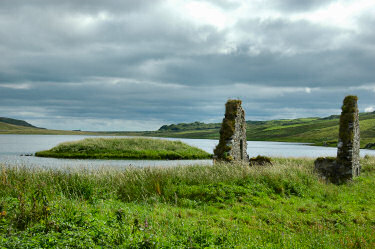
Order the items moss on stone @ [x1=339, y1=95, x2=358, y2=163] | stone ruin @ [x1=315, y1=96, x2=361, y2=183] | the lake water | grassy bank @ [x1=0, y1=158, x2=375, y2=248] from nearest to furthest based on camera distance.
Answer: grassy bank @ [x1=0, y1=158, x2=375, y2=248], stone ruin @ [x1=315, y1=96, x2=361, y2=183], the lake water, moss on stone @ [x1=339, y1=95, x2=358, y2=163]

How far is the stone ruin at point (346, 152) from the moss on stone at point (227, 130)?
7.30 m

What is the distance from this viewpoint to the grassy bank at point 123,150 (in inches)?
1783

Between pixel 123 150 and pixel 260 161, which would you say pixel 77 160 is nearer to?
pixel 123 150

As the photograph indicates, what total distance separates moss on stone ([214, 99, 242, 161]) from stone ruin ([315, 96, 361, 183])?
23.9 feet

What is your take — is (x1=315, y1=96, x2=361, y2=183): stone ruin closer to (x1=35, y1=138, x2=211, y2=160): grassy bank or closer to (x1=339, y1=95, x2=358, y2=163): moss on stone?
(x1=339, y1=95, x2=358, y2=163): moss on stone

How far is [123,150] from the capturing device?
158ft

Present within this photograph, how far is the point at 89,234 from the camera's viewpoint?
5969mm

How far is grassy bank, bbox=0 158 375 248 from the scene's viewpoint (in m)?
6.26

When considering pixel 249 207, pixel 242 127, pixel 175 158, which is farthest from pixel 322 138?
pixel 249 207

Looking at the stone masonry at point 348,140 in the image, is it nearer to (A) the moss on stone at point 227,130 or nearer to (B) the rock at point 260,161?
(B) the rock at point 260,161

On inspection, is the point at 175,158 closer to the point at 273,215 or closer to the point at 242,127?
the point at 242,127

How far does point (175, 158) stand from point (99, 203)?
124 feet

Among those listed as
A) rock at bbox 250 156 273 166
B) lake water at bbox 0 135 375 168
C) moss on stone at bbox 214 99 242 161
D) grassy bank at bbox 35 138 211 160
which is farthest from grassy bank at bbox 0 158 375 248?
grassy bank at bbox 35 138 211 160

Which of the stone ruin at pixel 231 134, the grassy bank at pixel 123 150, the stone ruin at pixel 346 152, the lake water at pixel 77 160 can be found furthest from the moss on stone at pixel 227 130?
the grassy bank at pixel 123 150
